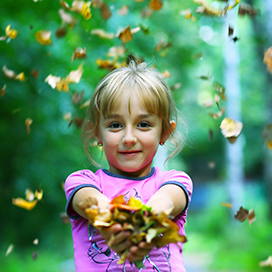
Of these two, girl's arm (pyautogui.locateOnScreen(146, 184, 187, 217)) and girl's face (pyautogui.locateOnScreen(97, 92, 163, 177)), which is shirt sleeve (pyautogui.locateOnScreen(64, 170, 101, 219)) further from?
girl's arm (pyautogui.locateOnScreen(146, 184, 187, 217))

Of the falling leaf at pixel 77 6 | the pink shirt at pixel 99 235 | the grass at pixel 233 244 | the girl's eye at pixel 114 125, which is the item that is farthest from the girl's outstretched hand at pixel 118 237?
the grass at pixel 233 244

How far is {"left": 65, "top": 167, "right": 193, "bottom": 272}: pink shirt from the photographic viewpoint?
1.61 metres

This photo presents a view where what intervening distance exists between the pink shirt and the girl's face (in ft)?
0.29

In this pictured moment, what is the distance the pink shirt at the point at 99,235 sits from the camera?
161 centimetres

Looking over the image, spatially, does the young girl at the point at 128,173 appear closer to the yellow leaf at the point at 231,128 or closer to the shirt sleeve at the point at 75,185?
the shirt sleeve at the point at 75,185

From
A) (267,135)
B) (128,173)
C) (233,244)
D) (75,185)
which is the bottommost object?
(233,244)

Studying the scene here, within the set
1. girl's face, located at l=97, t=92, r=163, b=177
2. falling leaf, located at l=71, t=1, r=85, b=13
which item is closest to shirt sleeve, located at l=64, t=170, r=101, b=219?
girl's face, located at l=97, t=92, r=163, b=177

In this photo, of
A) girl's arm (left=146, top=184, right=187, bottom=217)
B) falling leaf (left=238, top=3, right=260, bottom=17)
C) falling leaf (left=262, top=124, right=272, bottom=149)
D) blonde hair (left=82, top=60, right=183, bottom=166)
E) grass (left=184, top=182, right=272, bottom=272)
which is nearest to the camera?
girl's arm (left=146, top=184, right=187, bottom=217)

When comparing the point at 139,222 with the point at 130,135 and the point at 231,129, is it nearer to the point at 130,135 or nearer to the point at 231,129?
the point at 130,135

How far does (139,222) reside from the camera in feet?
4.27

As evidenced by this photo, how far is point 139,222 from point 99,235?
44cm

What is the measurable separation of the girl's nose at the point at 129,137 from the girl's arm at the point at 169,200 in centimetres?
26

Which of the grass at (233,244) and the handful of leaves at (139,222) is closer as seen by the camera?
the handful of leaves at (139,222)

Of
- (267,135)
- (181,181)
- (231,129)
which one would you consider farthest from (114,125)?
(267,135)
